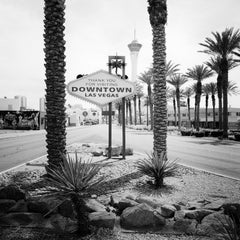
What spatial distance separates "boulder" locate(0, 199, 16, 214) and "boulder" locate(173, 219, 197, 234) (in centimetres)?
293

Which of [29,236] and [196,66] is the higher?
[196,66]

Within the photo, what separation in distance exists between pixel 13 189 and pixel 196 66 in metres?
45.3

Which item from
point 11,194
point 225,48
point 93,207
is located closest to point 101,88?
point 11,194

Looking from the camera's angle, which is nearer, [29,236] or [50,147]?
[29,236]

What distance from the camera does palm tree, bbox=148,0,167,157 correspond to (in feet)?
32.1

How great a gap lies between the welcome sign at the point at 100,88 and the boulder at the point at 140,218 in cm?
811

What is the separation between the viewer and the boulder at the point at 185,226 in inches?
174

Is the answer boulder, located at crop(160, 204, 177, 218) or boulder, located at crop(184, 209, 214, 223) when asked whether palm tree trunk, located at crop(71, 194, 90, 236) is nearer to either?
boulder, located at crop(160, 204, 177, 218)

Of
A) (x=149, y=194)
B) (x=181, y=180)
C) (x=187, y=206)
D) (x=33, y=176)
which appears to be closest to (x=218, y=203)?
(x=187, y=206)

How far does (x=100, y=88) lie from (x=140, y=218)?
333 inches

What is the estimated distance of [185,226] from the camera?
4453 mm

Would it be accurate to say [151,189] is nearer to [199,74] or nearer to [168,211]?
[168,211]

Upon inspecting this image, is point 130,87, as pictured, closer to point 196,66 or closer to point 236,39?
point 236,39

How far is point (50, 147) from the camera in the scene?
7.84 m
